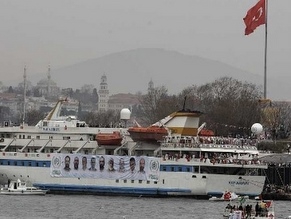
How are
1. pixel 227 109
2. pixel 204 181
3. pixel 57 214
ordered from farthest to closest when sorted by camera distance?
1. pixel 227 109
2. pixel 204 181
3. pixel 57 214

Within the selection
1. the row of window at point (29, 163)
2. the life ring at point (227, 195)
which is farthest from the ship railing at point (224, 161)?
the row of window at point (29, 163)

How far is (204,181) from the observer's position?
3413 inches

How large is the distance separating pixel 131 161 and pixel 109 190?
2.63 meters

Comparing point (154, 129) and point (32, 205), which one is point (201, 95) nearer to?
point (154, 129)

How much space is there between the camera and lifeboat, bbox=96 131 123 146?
297 feet

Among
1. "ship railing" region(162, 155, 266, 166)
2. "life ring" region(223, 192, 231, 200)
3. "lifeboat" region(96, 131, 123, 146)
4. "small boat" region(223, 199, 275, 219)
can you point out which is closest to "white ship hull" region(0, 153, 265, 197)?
"ship railing" region(162, 155, 266, 166)

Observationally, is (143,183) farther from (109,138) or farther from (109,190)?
(109,138)

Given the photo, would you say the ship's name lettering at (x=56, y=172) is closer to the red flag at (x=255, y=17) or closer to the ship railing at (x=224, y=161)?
the ship railing at (x=224, y=161)

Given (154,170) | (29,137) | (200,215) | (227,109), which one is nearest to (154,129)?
(154,170)

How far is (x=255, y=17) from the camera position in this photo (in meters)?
94.1

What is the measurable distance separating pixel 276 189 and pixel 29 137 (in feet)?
61.7

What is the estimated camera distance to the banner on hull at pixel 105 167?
89062mm

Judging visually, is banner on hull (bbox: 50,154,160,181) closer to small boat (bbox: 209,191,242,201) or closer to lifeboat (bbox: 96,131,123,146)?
lifeboat (bbox: 96,131,123,146)

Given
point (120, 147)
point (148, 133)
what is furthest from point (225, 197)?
point (120, 147)
